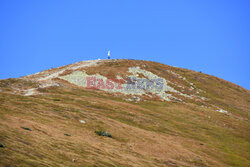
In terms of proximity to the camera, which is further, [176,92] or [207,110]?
[176,92]

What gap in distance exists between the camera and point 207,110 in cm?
7388

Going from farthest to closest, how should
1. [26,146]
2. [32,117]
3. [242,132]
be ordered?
[242,132] < [32,117] < [26,146]

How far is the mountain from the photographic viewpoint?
26547mm

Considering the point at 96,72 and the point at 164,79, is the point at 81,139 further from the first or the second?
the point at 164,79

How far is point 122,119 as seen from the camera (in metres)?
49.7

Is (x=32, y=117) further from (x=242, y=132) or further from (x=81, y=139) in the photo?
(x=242, y=132)

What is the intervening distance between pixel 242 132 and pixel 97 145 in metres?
43.5

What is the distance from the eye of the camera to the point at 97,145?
3153cm

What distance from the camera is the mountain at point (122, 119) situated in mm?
26547

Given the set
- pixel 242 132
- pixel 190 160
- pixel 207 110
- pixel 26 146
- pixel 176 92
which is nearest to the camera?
pixel 26 146

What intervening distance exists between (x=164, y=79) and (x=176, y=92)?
862 centimetres

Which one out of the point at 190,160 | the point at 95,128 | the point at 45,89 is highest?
the point at 45,89

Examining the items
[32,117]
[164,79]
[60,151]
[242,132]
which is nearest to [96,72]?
[164,79]

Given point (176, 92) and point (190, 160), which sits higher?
point (176, 92)
